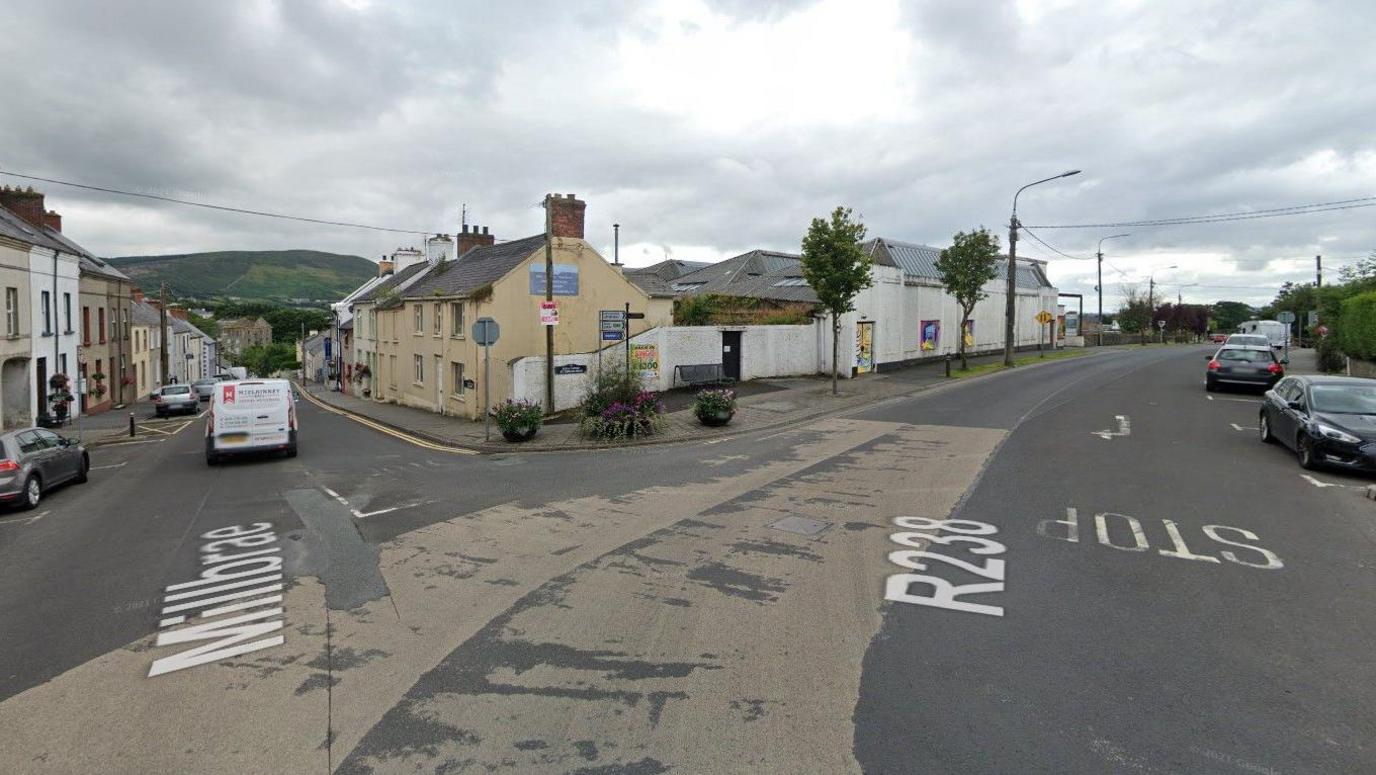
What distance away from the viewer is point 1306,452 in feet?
38.3

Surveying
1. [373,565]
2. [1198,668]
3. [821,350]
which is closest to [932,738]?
[1198,668]

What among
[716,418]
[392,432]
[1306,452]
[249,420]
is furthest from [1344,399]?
[392,432]

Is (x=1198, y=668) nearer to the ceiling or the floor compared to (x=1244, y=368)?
nearer to the floor

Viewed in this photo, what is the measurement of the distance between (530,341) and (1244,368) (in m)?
21.5

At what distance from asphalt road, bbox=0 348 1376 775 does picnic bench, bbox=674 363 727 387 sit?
14.0 metres

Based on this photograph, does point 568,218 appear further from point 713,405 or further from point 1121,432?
point 1121,432

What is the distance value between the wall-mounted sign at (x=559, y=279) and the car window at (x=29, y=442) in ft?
45.6

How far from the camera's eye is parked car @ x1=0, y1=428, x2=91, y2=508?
12656mm

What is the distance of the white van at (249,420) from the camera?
16766mm

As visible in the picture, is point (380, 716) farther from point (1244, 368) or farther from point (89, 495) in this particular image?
point (1244, 368)

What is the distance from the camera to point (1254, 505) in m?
9.58

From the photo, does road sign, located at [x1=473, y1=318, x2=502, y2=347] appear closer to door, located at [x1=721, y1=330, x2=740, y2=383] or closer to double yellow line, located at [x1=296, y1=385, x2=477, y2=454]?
double yellow line, located at [x1=296, y1=385, x2=477, y2=454]

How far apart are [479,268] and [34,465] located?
17535 millimetres

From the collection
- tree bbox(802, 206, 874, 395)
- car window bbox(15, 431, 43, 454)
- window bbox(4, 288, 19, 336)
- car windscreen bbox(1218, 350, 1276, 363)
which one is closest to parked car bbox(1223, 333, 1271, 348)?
car windscreen bbox(1218, 350, 1276, 363)
